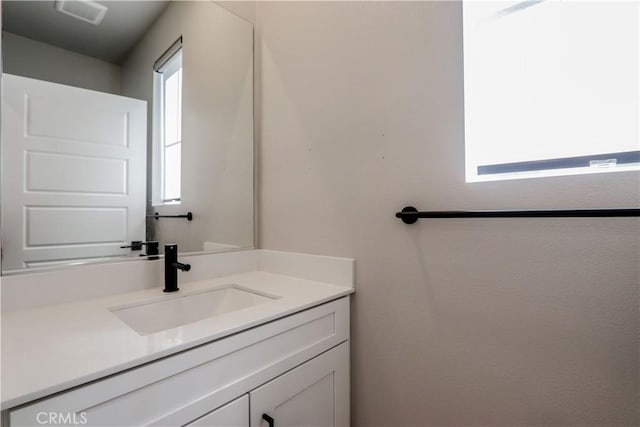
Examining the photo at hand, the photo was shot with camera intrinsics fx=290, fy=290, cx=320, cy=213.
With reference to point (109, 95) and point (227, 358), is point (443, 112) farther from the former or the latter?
point (109, 95)

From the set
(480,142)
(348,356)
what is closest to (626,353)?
(480,142)

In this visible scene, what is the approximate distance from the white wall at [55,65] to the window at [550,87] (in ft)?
3.95

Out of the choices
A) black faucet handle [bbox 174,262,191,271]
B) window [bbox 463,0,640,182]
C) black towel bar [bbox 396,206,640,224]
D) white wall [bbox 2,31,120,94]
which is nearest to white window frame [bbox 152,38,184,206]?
white wall [bbox 2,31,120,94]

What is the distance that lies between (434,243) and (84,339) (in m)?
0.94

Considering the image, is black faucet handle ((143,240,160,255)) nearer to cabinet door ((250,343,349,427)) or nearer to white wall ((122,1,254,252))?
white wall ((122,1,254,252))

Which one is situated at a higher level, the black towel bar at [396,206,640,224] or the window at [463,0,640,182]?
the window at [463,0,640,182]

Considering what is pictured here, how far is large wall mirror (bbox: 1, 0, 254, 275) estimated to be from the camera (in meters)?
0.87

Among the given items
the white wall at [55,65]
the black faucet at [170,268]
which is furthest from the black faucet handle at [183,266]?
the white wall at [55,65]

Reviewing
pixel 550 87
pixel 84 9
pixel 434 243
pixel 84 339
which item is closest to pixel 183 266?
pixel 84 339

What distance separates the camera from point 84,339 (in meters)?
0.64

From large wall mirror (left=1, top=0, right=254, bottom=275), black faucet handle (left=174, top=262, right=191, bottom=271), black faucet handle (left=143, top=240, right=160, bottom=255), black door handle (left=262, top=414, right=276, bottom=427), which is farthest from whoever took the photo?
black faucet handle (left=143, top=240, right=160, bottom=255)

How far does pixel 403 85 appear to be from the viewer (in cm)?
98

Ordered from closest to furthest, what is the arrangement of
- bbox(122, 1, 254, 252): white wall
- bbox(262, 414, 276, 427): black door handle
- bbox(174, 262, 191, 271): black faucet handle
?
1. bbox(262, 414, 276, 427): black door handle
2. bbox(174, 262, 191, 271): black faucet handle
3. bbox(122, 1, 254, 252): white wall

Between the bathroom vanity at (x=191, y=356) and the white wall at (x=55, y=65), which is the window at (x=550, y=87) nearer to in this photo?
the bathroom vanity at (x=191, y=356)
